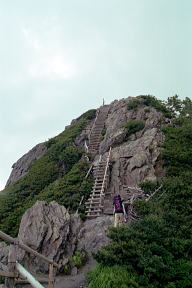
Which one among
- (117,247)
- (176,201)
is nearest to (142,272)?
(117,247)

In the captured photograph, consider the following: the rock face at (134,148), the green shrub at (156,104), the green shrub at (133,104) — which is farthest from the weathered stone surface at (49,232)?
the green shrub at (156,104)

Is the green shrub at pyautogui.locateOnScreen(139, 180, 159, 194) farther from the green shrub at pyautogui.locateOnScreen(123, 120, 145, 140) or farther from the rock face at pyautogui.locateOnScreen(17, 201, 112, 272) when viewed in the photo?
the green shrub at pyautogui.locateOnScreen(123, 120, 145, 140)

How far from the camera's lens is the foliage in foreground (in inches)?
387

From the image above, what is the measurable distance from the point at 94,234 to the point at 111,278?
4468mm

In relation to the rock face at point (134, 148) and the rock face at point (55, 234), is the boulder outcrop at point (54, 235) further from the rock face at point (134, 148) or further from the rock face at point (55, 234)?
the rock face at point (134, 148)

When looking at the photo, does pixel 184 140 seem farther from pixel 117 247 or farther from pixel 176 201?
pixel 117 247

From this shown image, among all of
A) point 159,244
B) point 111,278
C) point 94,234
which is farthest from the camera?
point 94,234

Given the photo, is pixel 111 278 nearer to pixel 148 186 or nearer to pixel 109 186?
pixel 148 186

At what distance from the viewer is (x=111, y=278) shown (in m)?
9.46

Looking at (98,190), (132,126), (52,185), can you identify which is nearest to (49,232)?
(98,190)

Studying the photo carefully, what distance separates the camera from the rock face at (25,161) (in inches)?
1230

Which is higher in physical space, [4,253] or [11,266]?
[11,266]

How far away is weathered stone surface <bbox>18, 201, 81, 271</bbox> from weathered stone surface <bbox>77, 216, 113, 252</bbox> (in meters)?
0.32

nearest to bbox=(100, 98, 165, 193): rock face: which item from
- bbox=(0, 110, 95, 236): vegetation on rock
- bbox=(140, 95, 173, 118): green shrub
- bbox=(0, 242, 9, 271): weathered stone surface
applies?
bbox=(140, 95, 173, 118): green shrub
